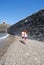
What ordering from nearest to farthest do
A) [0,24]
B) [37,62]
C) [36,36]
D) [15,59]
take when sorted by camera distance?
[37,62] < [15,59] < [36,36] < [0,24]

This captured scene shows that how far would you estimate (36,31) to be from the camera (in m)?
25.0

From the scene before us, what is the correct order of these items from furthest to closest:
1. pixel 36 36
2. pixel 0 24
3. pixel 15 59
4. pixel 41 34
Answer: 1. pixel 0 24
2. pixel 36 36
3. pixel 41 34
4. pixel 15 59

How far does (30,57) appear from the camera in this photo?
12.4 metres

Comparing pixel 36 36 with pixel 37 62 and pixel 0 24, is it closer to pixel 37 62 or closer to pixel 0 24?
pixel 37 62

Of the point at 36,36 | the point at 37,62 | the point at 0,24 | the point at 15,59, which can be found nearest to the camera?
the point at 37,62

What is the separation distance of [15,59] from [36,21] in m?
13.3

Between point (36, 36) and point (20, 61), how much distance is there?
1332 centimetres

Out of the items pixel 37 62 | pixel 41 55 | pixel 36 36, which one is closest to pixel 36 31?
pixel 36 36

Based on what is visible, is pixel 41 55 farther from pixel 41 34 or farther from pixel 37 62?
pixel 41 34

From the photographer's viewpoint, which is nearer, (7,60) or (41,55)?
(7,60)

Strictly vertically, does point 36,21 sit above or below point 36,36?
above

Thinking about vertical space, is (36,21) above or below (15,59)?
above

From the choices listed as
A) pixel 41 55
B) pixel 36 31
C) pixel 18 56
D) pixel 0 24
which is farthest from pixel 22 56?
pixel 0 24

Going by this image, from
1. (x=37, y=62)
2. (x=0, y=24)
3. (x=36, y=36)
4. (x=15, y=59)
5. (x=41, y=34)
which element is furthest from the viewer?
(x=0, y=24)
